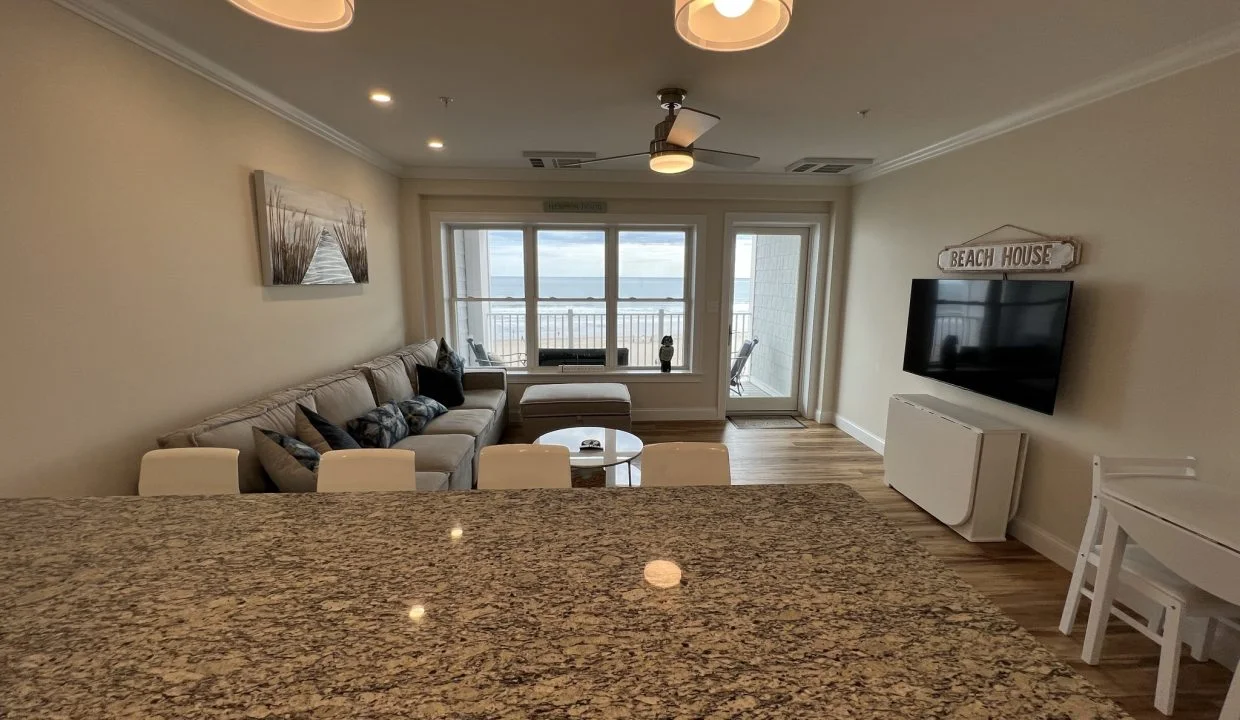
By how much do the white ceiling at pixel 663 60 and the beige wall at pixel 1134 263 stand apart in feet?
0.95

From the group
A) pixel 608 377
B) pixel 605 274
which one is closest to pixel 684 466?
pixel 608 377

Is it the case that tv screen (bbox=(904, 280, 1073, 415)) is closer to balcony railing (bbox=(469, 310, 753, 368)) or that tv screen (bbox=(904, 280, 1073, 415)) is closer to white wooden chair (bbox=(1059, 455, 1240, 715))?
white wooden chair (bbox=(1059, 455, 1240, 715))

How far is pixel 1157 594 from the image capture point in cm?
186

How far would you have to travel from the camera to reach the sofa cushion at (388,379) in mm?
3664

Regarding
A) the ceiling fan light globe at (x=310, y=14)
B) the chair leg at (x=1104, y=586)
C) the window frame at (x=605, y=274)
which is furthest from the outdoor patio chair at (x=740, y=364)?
the ceiling fan light globe at (x=310, y=14)

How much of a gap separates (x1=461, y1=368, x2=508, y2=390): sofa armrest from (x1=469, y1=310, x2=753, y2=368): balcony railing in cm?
65

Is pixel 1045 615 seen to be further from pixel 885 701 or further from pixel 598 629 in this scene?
pixel 598 629

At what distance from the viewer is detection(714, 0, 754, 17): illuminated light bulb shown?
1131 mm

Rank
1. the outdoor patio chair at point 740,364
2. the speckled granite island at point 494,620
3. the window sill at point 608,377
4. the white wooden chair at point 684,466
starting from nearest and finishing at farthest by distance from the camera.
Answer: the speckled granite island at point 494,620
the white wooden chair at point 684,466
the window sill at point 608,377
the outdoor patio chair at point 740,364

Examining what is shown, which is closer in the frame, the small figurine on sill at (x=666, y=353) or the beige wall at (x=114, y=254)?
the beige wall at (x=114, y=254)

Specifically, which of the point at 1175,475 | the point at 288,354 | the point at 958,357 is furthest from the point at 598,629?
the point at 958,357

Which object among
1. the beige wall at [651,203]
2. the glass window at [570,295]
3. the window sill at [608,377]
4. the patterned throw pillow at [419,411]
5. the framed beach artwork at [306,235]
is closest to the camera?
the framed beach artwork at [306,235]

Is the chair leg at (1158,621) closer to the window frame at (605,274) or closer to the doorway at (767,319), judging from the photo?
the doorway at (767,319)

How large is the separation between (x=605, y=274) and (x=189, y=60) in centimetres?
361
